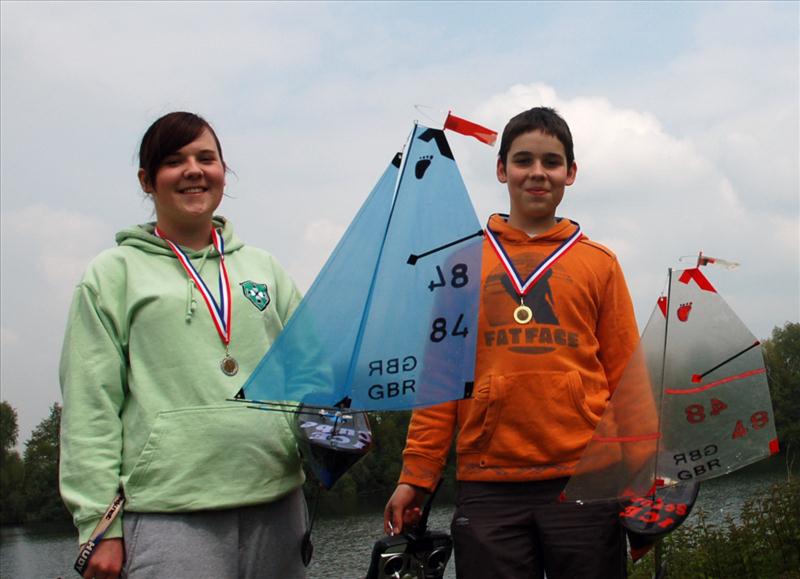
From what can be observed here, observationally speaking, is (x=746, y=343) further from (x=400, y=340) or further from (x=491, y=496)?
(x=400, y=340)

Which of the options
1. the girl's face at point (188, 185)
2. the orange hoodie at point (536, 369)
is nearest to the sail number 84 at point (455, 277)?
the orange hoodie at point (536, 369)

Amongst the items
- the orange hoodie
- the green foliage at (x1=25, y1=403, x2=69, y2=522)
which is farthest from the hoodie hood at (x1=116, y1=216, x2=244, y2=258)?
the green foliage at (x1=25, y1=403, x2=69, y2=522)

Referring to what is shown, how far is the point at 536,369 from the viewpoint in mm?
3102

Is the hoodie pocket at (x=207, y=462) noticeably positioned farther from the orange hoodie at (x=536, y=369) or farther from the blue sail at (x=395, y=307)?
the orange hoodie at (x=536, y=369)

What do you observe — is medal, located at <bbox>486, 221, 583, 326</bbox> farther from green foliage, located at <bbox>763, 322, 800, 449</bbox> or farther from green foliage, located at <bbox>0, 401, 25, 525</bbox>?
green foliage, located at <bbox>0, 401, 25, 525</bbox>

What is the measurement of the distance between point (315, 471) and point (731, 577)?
5.74 metres

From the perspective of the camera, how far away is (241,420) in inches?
108

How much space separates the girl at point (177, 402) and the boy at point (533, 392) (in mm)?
628

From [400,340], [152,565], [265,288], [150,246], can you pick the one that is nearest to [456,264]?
[400,340]

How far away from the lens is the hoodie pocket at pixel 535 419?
306 centimetres

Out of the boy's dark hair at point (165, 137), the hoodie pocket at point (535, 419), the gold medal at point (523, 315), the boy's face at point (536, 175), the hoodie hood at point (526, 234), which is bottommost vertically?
the hoodie pocket at point (535, 419)

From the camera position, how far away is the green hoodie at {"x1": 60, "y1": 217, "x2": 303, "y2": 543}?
260 cm

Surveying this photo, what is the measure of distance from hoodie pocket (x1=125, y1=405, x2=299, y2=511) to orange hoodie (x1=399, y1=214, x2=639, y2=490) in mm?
717

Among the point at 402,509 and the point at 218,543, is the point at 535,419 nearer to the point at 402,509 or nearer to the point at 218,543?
the point at 402,509
